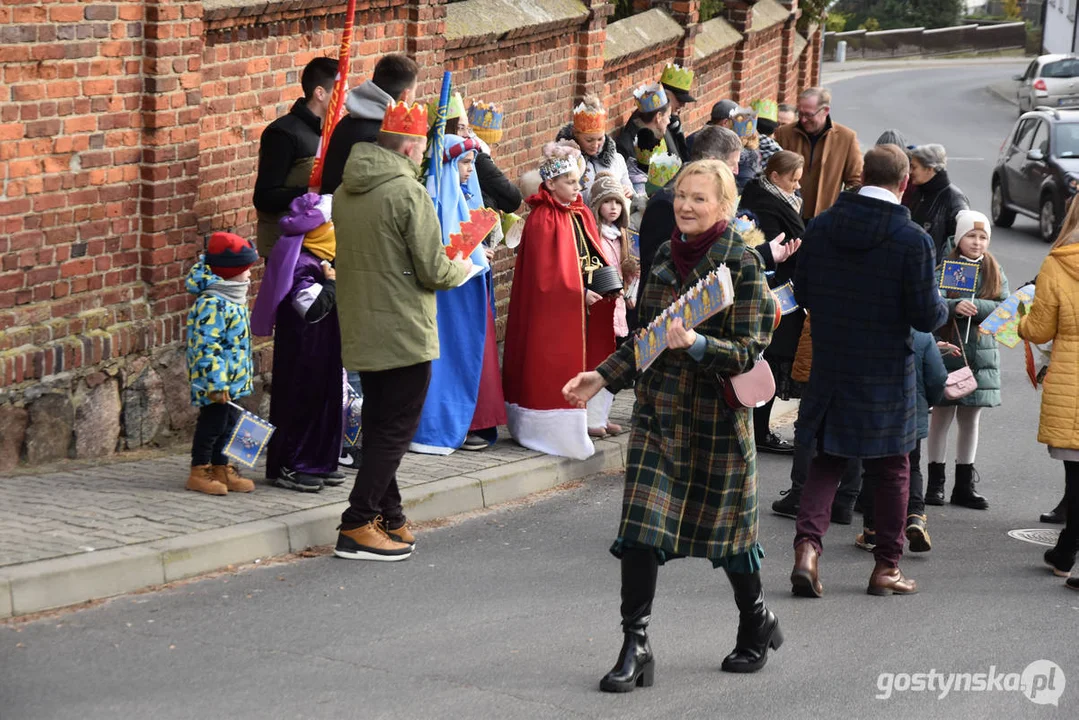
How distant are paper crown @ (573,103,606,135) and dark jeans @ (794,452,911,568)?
3462 mm

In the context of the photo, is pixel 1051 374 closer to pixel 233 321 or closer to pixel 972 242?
pixel 972 242

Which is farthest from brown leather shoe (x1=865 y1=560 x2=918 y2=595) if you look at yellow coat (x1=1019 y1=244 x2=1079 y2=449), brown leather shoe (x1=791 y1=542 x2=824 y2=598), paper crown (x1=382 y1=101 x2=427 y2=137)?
paper crown (x1=382 y1=101 x2=427 y2=137)

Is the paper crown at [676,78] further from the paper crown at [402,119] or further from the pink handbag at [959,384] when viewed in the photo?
the paper crown at [402,119]

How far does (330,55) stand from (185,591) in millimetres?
4222

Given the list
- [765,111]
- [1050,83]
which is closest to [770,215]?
[765,111]

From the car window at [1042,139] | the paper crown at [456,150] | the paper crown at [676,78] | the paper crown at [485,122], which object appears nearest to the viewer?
the paper crown at [456,150]

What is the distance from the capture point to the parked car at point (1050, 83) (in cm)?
3866

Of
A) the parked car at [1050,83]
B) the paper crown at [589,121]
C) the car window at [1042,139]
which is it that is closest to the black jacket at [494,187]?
the paper crown at [589,121]

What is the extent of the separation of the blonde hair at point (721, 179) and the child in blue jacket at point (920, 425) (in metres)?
2.24

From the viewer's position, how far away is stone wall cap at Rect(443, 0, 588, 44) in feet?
36.9

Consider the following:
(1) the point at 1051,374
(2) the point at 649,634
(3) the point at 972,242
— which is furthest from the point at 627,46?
(2) the point at 649,634

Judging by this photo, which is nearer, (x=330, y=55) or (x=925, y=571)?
(x=925, y=571)

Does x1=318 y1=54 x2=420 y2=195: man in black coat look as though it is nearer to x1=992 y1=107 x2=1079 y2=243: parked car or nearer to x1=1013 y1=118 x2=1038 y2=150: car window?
x1=992 y1=107 x2=1079 y2=243: parked car

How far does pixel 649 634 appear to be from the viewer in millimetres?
6383
